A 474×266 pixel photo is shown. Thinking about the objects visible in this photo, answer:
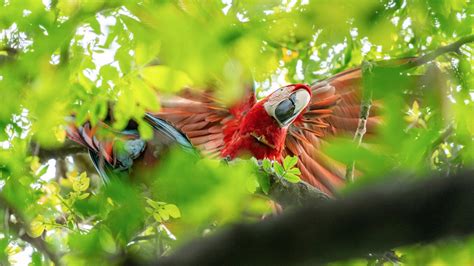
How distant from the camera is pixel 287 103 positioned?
7.43 feet

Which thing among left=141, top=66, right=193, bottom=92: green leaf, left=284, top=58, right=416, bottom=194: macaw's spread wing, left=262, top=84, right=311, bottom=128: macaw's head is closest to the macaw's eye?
left=262, top=84, right=311, bottom=128: macaw's head

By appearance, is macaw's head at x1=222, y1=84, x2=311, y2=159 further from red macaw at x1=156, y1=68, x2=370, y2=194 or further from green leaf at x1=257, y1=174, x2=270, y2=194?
green leaf at x1=257, y1=174, x2=270, y2=194

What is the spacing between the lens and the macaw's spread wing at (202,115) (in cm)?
247

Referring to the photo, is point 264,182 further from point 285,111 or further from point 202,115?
point 202,115

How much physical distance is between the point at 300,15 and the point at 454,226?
0.77 metres

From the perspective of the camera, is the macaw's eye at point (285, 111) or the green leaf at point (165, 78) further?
the macaw's eye at point (285, 111)

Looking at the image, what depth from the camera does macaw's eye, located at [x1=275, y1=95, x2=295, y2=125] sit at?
2.26 metres

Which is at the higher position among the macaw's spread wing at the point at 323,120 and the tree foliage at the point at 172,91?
the tree foliage at the point at 172,91

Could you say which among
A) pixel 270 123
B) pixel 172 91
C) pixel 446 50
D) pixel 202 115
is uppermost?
pixel 446 50

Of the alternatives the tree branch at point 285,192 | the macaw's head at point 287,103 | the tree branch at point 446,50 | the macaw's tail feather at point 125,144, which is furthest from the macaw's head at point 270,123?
the tree branch at point 446,50

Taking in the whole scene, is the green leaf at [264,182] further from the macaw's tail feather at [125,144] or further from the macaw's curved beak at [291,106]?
the macaw's curved beak at [291,106]

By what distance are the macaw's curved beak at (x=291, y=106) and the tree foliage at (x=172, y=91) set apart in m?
0.48

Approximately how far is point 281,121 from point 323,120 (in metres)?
0.28

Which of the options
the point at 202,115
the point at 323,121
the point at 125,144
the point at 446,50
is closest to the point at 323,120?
the point at 323,121
